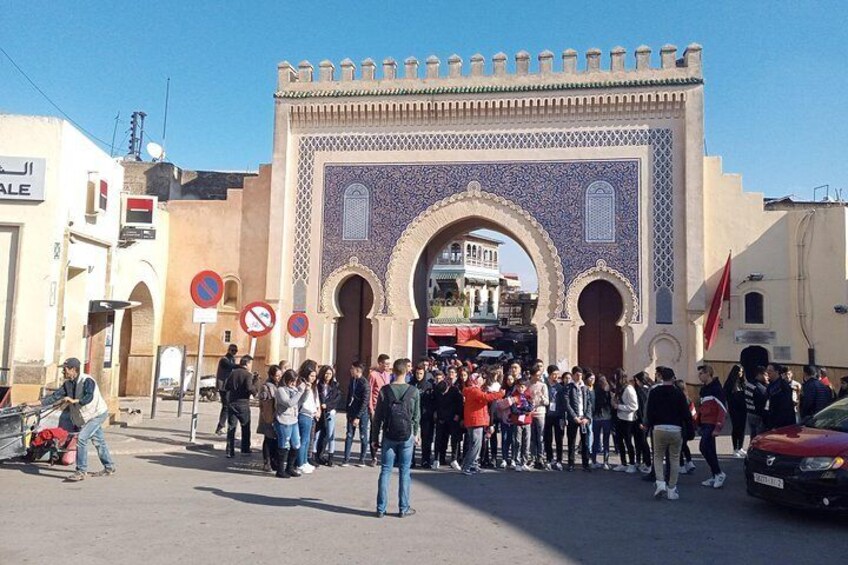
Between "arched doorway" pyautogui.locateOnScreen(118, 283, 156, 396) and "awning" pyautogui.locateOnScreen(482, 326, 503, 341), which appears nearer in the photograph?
"arched doorway" pyautogui.locateOnScreen(118, 283, 156, 396)

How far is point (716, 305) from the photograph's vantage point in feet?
48.2

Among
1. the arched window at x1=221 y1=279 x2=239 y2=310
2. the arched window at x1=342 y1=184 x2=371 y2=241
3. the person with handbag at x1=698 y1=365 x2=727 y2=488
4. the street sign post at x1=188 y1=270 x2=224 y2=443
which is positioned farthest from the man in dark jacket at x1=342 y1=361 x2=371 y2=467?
the arched window at x1=221 y1=279 x2=239 y2=310

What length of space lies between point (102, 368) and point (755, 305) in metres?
13.3

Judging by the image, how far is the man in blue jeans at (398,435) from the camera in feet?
20.2

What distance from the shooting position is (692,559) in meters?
5.07

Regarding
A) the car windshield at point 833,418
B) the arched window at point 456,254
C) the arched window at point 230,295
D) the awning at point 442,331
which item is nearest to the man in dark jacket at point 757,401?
the car windshield at point 833,418

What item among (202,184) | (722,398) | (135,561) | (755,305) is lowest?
(135,561)

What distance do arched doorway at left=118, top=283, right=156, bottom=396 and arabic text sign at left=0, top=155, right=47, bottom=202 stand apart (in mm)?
5873

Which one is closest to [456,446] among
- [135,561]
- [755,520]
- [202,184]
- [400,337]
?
[755,520]

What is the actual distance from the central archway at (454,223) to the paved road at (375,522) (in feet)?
24.9

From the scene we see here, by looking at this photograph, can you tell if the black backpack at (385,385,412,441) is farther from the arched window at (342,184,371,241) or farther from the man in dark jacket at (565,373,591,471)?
the arched window at (342,184,371,241)

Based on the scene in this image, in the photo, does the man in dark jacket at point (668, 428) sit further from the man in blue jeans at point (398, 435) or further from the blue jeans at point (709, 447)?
the man in blue jeans at point (398, 435)

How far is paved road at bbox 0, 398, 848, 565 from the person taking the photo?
5078mm

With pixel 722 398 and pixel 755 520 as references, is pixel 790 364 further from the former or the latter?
pixel 755 520
